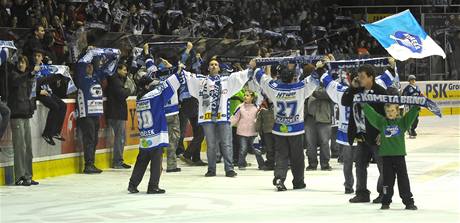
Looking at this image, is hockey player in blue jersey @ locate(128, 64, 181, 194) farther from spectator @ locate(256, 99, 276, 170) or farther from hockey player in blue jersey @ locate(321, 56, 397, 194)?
spectator @ locate(256, 99, 276, 170)

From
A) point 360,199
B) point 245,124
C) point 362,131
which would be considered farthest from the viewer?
point 245,124

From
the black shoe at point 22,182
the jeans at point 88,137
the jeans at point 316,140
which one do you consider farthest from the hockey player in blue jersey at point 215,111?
the black shoe at point 22,182

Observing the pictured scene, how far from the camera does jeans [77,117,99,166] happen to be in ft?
57.5

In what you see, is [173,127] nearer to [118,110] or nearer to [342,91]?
[118,110]

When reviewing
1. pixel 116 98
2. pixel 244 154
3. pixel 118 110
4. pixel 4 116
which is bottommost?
pixel 244 154

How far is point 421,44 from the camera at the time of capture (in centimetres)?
1439

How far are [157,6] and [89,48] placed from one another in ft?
34.3

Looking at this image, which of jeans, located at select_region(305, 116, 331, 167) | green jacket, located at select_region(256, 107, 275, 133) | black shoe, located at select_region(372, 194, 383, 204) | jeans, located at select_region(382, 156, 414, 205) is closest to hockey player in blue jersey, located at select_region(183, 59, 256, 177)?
green jacket, located at select_region(256, 107, 275, 133)

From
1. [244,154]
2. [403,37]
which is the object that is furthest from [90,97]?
[403,37]

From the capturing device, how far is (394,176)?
39.2ft

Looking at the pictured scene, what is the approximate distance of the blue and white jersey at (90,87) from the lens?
17609 millimetres

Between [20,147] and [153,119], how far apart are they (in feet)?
8.73

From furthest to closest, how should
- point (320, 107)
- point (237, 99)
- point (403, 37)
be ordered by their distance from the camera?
point (237, 99)
point (320, 107)
point (403, 37)

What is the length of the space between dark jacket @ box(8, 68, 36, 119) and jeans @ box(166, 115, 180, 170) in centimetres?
292
